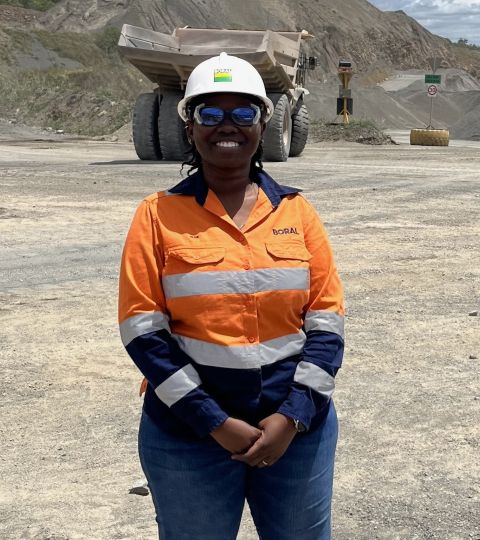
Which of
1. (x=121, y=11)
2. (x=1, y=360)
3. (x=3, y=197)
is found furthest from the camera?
(x=121, y=11)

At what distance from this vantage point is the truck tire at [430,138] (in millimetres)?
26219

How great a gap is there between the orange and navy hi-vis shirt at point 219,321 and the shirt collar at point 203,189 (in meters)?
0.03

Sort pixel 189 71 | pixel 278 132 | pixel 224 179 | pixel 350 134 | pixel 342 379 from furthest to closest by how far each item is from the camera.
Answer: pixel 350 134 → pixel 278 132 → pixel 189 71 → pixel 342 379 → pixel 224 179

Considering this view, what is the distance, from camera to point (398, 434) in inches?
170

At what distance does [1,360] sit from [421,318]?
302 cm

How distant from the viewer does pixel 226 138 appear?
2293 millimetres

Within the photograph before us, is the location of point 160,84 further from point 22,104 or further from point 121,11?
point 121,11

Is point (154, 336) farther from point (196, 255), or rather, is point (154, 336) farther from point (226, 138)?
point (226, 138)

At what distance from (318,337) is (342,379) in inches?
115

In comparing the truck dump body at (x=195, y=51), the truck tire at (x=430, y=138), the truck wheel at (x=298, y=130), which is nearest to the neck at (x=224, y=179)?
the truck dump body at (x=195, y=51)

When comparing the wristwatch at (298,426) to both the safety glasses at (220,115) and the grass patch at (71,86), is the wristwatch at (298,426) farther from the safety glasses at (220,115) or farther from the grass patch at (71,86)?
the grass patch at (71,86)

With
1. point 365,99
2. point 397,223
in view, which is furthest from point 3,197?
point 365,99

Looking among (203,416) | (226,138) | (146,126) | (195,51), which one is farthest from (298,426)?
(146,126)

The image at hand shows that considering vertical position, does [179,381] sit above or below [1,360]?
above
